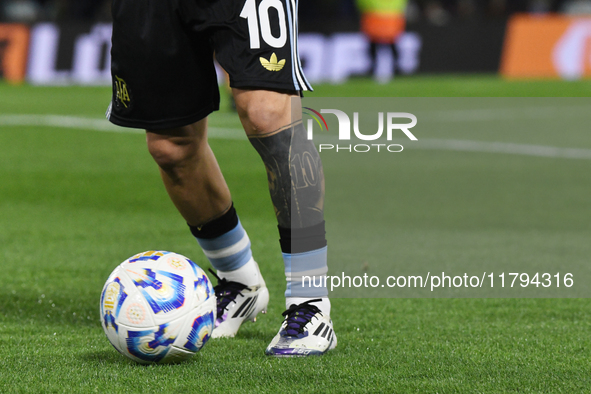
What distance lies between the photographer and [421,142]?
976 centimetres

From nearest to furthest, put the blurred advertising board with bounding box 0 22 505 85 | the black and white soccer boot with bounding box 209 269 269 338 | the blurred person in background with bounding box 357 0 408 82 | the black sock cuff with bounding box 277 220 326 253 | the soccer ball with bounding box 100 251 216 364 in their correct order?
the soccer ball with bounding box 100 251 216 364
the black sock cuff with bounding box 277 220 326 253
the black and white soccer boot with bounding box 209 269 269 338
the blurred advertising board with bounding box 0 22 505 85
the blurred person in background with bounding box 357 0 408 82

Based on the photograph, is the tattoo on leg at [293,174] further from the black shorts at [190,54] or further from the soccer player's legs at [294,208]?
the black shorts at [190,54]

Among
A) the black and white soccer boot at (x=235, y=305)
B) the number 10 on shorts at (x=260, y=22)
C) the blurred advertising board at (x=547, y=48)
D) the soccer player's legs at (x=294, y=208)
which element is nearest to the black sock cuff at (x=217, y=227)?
the black and white soccer boot at (x=235, y=305)

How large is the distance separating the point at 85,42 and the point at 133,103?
14.5 m

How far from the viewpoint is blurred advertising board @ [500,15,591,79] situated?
18.4 m

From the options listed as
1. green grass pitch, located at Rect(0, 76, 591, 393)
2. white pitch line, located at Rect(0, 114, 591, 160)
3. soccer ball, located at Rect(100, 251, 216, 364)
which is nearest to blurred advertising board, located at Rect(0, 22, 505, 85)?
white pitch line, located at Rect(0, 114, 591, 160)

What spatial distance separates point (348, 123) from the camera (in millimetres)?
→ 3326

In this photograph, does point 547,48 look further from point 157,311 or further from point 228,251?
point 157,311

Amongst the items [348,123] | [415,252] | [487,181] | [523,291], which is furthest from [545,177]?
[348,123]

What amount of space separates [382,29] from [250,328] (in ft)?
49.3

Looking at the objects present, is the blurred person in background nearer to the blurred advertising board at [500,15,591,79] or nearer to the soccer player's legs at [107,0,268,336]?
the blurred advertising board at [500,15,591,79]

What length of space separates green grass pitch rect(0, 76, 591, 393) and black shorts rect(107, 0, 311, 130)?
0.77 m

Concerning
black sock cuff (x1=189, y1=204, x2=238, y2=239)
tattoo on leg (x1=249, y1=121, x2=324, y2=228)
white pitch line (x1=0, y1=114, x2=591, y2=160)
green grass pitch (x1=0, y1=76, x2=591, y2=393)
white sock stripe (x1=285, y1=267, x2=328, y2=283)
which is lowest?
white pitch line (x1=0, y1=114, x2=591, y2=160)

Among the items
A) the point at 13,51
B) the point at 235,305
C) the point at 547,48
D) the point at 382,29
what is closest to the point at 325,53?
the point at 382,29
